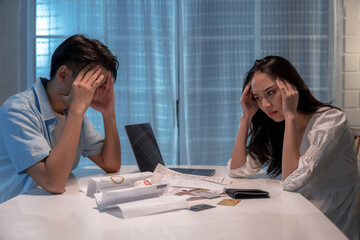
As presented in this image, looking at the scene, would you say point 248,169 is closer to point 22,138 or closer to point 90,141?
point 90,141

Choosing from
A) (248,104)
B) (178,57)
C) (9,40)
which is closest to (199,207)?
(248,104)

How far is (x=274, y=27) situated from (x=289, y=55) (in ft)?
0.89

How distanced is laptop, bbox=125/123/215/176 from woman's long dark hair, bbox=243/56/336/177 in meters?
0.27

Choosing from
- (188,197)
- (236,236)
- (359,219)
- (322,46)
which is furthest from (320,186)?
(322,46)

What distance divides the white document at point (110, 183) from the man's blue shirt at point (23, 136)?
204 mm

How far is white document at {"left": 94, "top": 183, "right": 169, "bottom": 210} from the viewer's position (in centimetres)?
96

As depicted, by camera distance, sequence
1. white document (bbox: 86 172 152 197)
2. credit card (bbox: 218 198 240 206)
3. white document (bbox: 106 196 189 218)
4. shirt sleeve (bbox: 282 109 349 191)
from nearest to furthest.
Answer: white document (bbox: 106 196 189 218)
credit card (bbox: 218 198 240 206)
white document (bbox: 86 172 152 197)
shirt sleeve (bbox: 282 109 349 191)

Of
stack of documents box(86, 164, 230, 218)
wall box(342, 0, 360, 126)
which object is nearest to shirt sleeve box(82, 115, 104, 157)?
stack of documents box(86, 164, 230, 218)

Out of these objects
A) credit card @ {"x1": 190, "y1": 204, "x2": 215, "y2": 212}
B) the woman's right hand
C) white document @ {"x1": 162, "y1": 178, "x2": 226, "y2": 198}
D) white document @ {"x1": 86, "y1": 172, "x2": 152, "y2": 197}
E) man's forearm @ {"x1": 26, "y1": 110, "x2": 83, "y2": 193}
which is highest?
the woman's right hand

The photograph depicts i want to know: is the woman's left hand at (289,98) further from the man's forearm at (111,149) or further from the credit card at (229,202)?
the man's forearm at (111,149)

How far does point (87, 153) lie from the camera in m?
1.71

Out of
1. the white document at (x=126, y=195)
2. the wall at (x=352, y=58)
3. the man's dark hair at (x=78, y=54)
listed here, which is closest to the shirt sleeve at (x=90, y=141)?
the man's dark hair at (x=78, y=54)

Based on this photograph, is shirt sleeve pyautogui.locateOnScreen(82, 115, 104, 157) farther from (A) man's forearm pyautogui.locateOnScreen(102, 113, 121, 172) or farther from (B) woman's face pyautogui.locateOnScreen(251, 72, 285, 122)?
(B) woman's face pyautogui.locateOnScreen(251, 72, 285, 122)

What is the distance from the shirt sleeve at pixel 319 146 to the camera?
1.27 meters
